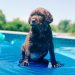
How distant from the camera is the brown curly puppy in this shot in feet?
20.6

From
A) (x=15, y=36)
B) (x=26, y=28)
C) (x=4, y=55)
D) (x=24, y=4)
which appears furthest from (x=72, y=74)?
(x=24, y=4)

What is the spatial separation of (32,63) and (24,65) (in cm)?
34

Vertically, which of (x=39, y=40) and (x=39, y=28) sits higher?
(x=39, y=28)

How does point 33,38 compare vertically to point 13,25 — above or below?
above

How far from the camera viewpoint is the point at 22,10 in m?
15.2

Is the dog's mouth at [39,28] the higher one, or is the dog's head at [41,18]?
the dog's head at [41,18]

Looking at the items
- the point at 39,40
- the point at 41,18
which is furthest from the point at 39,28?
the point at 39,40

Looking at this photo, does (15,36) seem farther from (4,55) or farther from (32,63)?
(32,63)

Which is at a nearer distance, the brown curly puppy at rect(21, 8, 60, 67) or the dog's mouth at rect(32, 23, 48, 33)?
the dog's mouth at rect(32, 23, 48, 33)

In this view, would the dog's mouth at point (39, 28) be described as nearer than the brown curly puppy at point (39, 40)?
Yes

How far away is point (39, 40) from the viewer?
6.49 m

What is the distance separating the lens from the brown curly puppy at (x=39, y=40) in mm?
6271

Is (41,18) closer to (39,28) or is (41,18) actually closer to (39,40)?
(39,28)

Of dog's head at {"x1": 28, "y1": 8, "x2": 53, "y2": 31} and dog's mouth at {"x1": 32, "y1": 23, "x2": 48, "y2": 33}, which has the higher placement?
dog's head at {"x1": 28, "y1": 8, "x2": 53, "y2": 31}
